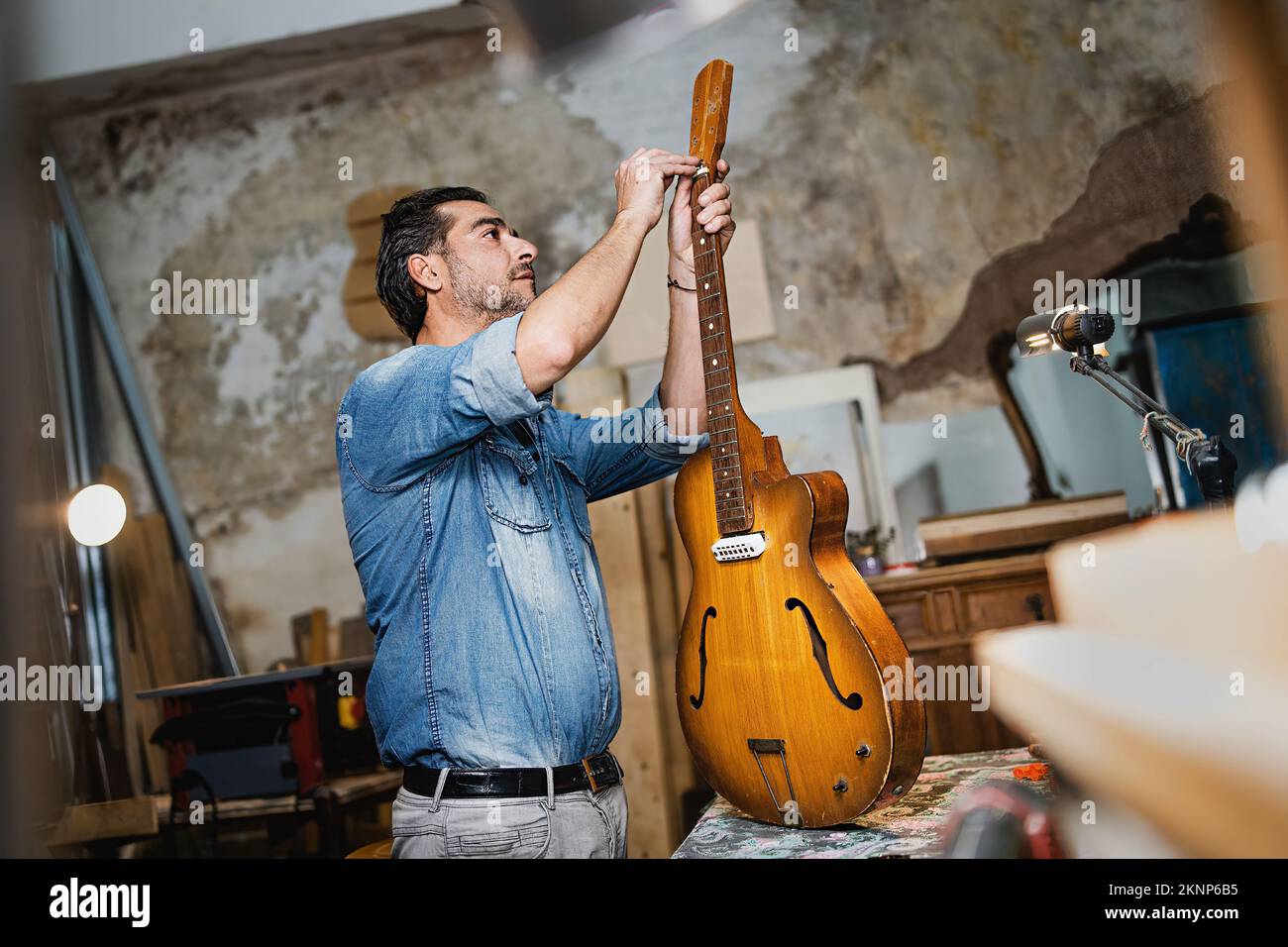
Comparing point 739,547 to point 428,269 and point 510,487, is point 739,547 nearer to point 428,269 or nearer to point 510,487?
point 510,487

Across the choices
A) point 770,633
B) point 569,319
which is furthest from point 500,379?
point 770,633

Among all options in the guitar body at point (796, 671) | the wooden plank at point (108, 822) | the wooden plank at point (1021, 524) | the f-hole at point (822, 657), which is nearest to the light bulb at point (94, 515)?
the wooden plank at point (108, 822)

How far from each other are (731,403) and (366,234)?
3.44 meters

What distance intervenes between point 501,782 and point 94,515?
12.3ft

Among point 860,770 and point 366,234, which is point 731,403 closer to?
point 860,770

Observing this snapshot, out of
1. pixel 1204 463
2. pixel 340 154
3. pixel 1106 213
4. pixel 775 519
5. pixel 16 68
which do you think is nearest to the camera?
pixel 1204 463

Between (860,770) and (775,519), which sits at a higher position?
(775,519)

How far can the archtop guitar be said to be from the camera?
1503 millimetres

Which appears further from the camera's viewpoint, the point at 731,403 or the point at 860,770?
the point at 731,403

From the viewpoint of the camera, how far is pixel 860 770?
149 centimetres

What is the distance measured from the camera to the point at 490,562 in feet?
5.02

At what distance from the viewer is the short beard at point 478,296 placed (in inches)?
67.9
